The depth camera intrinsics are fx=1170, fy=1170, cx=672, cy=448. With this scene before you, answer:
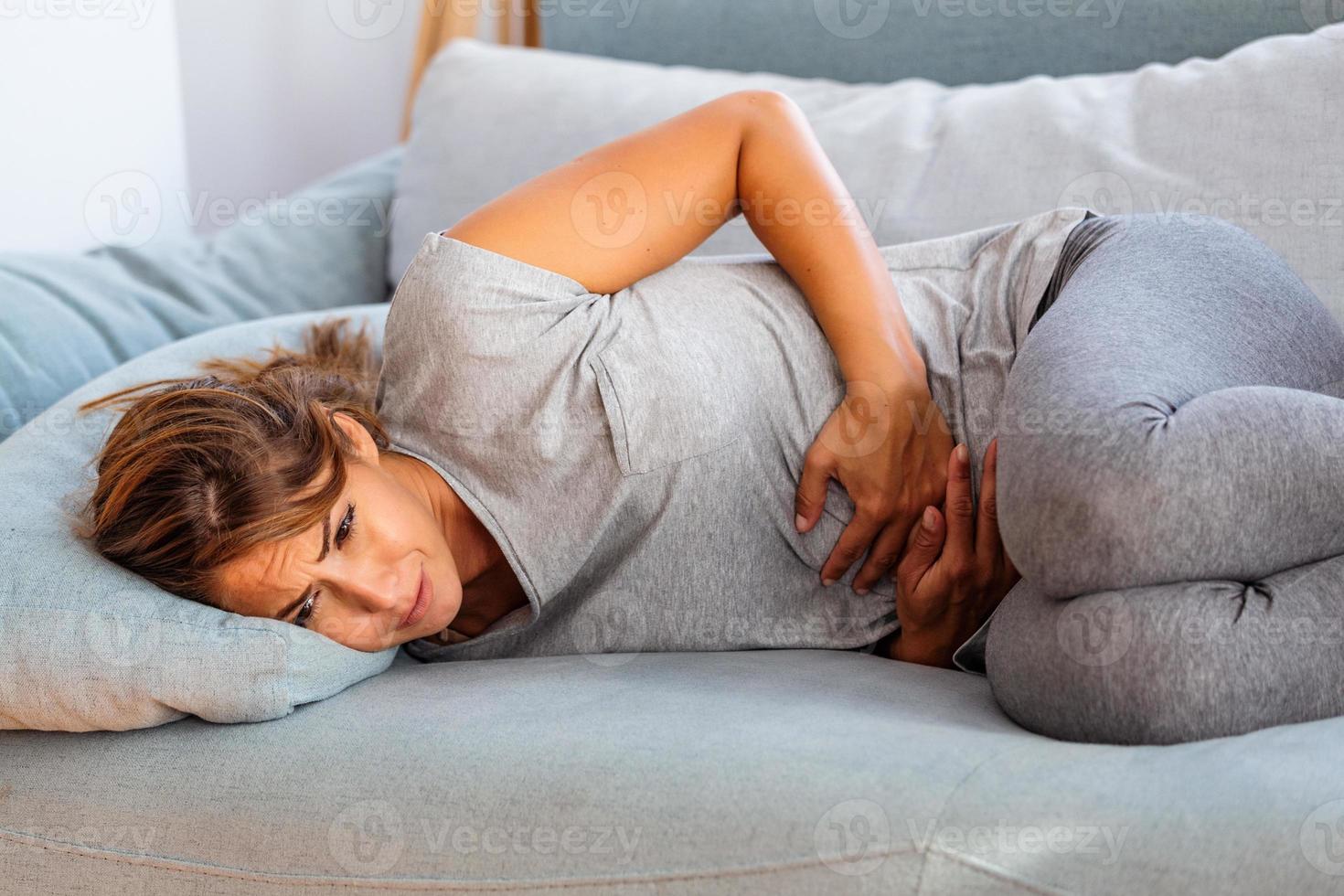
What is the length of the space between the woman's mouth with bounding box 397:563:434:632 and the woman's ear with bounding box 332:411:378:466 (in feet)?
0.41

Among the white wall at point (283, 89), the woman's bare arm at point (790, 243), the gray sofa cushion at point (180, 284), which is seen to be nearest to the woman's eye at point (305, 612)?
the woman's bare arm at point (790, 243)

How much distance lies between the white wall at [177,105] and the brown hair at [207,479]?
881mm

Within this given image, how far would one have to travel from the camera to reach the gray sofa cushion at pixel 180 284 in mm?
1306

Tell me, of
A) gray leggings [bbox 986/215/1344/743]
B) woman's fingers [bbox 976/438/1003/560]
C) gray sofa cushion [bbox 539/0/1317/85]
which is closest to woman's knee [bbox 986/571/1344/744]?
gray leggings [bbox 986/215/1344/743]

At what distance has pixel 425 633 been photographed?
1.06 meters

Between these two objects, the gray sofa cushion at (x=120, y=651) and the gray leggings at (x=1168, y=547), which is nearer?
the gray leggings at (x=1168, y=547)

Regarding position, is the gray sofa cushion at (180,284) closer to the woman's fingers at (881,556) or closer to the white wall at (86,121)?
the white wall at (86,121)

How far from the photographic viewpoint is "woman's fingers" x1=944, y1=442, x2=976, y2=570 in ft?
3.41

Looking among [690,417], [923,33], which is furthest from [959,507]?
[923,33]

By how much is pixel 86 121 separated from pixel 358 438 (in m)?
1.07

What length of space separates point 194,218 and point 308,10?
1.84 feet

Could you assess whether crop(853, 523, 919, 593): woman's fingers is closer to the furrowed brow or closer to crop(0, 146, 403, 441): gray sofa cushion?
the furrowed brow

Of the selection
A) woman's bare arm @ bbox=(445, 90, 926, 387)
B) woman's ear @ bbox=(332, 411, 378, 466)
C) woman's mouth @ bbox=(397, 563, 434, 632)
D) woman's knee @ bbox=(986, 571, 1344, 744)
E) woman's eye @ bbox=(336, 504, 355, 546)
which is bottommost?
woman's mouth @ bbox=(397, 563, 434, 632)

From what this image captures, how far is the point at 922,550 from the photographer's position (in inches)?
41.9
